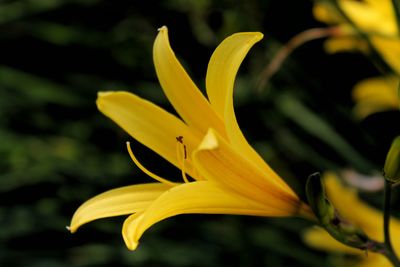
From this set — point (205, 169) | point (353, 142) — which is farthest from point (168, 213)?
point (353, 142)

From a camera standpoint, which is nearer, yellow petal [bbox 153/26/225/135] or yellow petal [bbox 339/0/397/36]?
yellow petal [bbox 153/26/225/135]

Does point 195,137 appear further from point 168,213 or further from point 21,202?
point 21,202

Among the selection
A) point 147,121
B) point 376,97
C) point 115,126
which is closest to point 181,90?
point 147,121

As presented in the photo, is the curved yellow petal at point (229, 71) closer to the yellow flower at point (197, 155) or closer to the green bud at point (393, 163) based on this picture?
the yellow flower at point (197, 155)

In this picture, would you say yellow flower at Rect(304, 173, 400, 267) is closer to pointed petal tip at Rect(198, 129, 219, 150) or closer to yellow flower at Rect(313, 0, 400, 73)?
yellow flower at Rect(313, 0, 400, 73)

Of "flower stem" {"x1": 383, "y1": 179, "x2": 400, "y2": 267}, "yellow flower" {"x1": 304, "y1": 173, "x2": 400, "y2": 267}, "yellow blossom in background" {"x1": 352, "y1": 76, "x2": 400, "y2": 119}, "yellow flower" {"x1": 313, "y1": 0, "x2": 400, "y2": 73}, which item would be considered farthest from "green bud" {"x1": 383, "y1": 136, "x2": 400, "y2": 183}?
"yellow blossom in background" {"x1": 352, "y1": 76, "x2": 400, "y2": 119}

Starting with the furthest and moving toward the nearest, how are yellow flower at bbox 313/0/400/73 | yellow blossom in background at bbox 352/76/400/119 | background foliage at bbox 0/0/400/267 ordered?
1. background foliage at bbox 0/0/400/267
2. yellow blossom in background at bbox 352/76/400/119
3. yellow flower at bbox 313/0/400/73

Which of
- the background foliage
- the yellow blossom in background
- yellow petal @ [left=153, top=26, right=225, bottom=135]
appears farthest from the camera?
the background foliage

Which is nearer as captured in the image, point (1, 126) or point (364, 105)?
point (364, 105)
